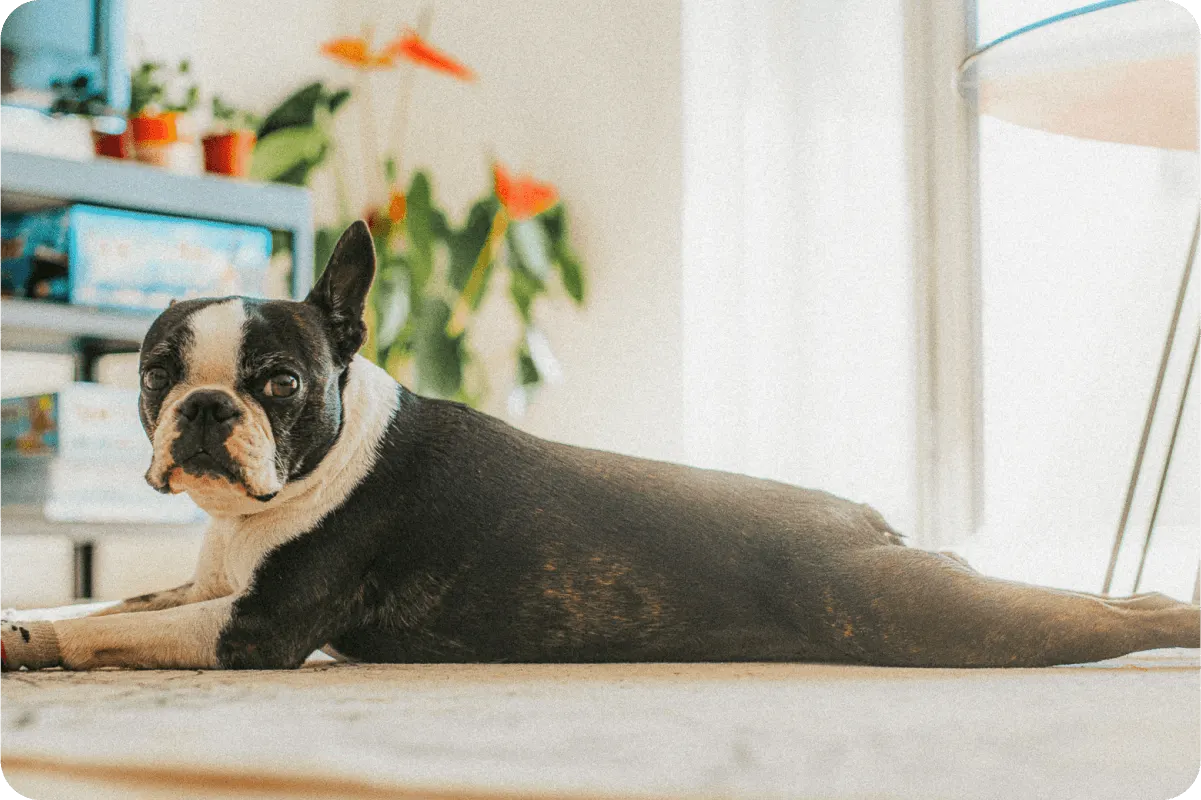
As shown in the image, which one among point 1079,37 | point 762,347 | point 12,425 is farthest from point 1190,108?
point 12,425

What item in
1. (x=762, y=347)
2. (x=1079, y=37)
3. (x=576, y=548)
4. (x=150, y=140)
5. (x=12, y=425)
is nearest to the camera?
(x=576, y=548)

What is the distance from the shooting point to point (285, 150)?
4.03 meters

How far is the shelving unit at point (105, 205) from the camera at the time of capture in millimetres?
3113

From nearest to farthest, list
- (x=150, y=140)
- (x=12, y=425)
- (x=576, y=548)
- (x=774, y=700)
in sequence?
1. (x=774, y=700)
2. (x=576, y=548)
3. (x=12, y=425)
4. (x=150, y=140)

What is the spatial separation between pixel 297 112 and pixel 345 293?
2738 millimetres

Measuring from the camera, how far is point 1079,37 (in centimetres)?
201

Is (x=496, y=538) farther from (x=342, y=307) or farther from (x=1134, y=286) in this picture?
(x=1134, y=286)

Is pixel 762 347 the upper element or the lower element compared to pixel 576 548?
upper

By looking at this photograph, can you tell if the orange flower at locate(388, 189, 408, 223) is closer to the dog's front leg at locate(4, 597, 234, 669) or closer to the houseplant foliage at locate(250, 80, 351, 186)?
the houseplant foliage at locate(250, 80, 351, 186)

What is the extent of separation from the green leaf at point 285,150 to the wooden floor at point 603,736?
289 cm

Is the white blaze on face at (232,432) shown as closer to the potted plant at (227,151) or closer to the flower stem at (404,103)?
the potted plant at (227,151)

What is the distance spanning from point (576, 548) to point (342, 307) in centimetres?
44

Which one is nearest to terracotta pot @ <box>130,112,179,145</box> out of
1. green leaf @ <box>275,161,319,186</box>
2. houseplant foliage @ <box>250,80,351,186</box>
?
houseplant foliage @ <box>250,80,351,186</box>

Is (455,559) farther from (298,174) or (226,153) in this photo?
(298,174)
